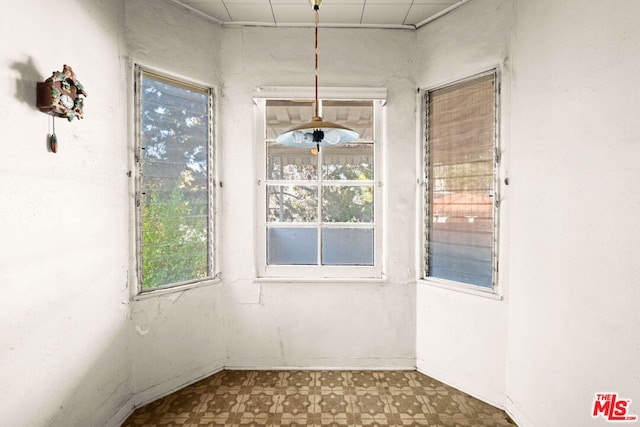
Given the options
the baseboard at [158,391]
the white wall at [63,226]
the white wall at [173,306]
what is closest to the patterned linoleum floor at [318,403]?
the baseboard at [158,391]

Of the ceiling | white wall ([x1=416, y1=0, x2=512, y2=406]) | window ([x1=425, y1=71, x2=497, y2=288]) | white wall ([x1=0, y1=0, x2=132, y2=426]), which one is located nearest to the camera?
white wall ([x1=0, y1=0, x2=132, y2=426])

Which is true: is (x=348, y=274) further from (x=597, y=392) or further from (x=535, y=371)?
(x=597, y=392)

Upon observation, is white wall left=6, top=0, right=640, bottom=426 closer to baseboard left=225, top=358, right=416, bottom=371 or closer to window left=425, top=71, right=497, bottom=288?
baseboard left=225, top=358, right=416, bottom=371

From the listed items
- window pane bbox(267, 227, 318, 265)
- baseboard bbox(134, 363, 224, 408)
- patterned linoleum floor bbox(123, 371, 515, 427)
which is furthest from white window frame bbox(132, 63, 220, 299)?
patterned linoleum floor bbox(123, 371, 515, 427)

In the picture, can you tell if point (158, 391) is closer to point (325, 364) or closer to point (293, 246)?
point (325, 364)

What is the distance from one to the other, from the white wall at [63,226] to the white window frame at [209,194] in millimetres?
91

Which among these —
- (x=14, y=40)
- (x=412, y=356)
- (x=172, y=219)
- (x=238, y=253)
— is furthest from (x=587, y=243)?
(x=14, y=40)

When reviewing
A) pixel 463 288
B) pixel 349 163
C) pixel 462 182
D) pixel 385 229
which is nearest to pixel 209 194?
pixel 349 163

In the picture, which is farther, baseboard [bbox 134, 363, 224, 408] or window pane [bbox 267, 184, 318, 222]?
window pane [bbox 267, 184, 318, 222]

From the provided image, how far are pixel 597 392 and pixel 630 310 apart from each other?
473 mm

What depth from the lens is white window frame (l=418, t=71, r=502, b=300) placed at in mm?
2387

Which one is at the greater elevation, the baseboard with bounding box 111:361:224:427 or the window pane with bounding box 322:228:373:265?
the window pane with bounding box 322:228:373:265

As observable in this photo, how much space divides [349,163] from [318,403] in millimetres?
1928

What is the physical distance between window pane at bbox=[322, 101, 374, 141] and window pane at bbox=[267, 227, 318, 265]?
982 millimetres
